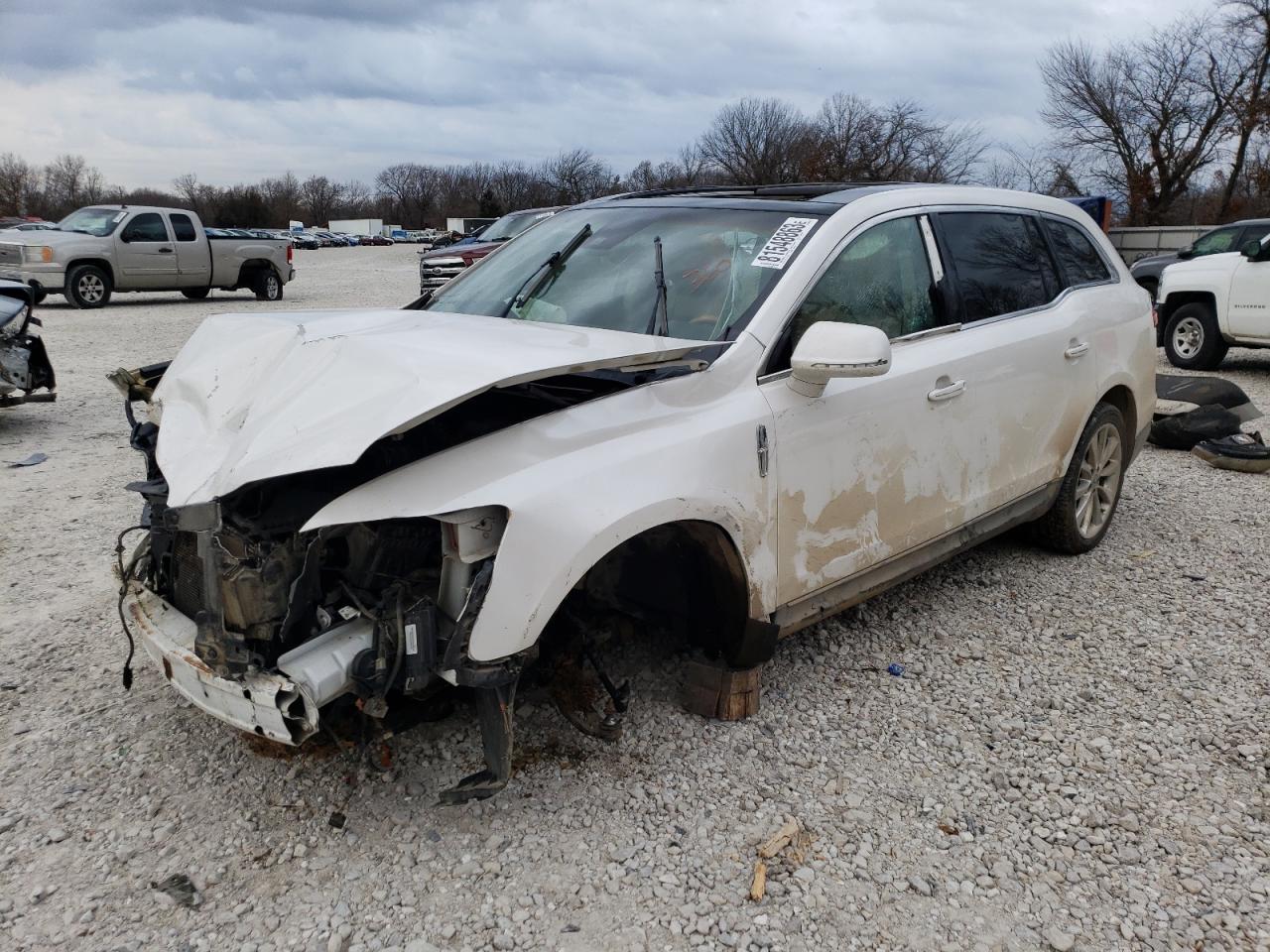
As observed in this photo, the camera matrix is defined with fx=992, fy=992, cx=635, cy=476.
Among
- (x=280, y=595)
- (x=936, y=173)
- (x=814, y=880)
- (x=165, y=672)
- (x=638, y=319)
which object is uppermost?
(x=936, y=173)

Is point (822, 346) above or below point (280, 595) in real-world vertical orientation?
above

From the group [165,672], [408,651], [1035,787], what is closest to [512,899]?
[408,651]

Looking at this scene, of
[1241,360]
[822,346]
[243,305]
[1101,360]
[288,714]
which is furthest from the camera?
[243,305]

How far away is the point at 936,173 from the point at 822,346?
40294 millimetres

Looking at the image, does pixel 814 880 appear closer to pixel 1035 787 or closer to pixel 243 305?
pixel 1035 787

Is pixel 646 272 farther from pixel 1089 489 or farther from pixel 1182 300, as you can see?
pixel 1182 300

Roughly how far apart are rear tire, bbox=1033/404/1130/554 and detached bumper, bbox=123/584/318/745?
147 inches

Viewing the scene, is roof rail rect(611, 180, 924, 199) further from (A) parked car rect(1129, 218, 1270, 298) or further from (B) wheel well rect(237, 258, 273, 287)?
(B) wheel well rect(237, 258, 273, 287)

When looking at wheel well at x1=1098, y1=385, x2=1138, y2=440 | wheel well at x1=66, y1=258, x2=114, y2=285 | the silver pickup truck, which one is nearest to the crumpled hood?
wheel well at x1=1098, y1=385, x2=1138, y2=440

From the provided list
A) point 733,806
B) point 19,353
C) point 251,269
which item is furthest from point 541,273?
point 251,269

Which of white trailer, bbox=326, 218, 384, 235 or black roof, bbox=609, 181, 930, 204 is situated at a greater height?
white trailer, bbox=326, 218, 384, 235

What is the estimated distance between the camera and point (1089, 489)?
511 cm

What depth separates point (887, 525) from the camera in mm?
3625

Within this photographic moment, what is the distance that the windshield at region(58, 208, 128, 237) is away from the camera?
58.6 feet
